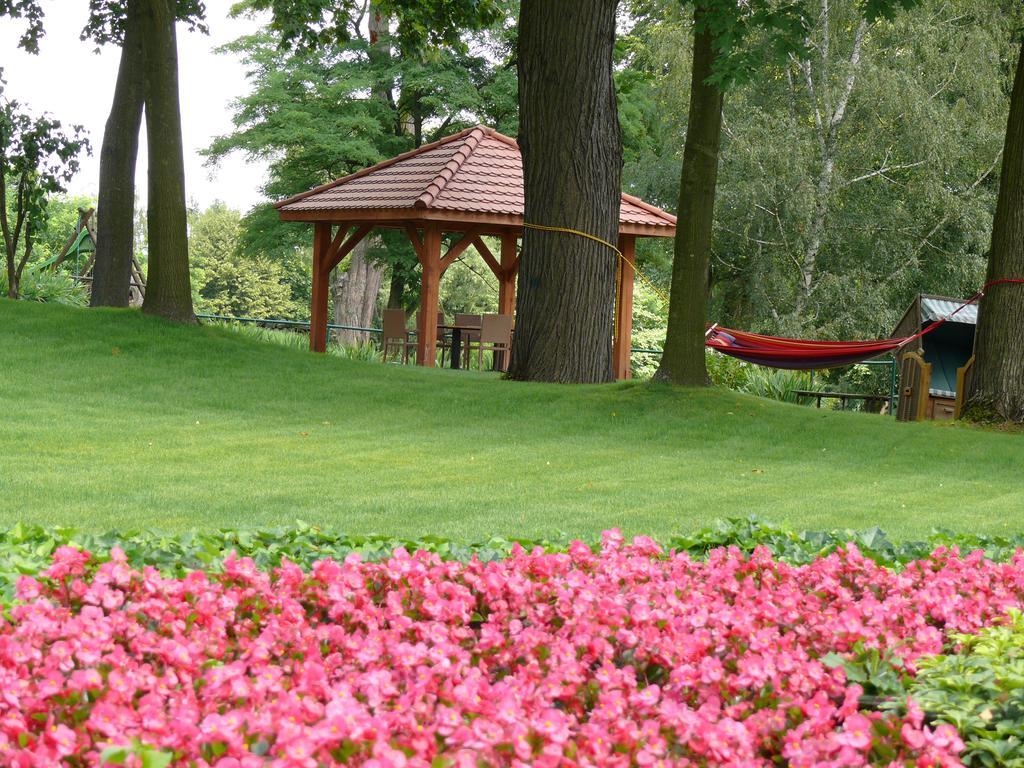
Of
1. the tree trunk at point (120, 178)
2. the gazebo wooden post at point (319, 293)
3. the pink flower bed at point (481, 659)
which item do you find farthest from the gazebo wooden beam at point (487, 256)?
the pink flower bed at point (481, 659)

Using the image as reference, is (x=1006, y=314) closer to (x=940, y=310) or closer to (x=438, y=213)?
(x=940, y=310)

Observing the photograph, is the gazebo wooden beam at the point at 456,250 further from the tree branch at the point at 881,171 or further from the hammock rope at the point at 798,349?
the tree branch at the point at 881,171

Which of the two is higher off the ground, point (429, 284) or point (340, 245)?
point (340, 245)

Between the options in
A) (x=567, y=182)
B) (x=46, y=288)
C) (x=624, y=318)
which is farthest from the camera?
(x=46, y=288)

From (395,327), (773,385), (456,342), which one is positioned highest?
(395,327)

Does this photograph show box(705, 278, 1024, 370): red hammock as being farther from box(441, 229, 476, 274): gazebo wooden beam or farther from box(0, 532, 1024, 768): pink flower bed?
box(0, 532, 1024, 768): pink flower bed

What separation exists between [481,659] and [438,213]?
12.5 m

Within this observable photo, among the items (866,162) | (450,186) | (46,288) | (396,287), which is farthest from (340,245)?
(866,162)

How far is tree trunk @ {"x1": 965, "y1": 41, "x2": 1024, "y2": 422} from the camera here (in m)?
11.0

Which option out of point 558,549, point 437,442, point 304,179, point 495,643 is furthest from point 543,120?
point 304,179

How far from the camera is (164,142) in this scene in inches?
505

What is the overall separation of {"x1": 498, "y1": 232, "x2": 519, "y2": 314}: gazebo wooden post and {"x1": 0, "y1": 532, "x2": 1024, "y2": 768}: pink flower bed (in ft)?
46.4

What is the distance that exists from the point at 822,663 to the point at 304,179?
77.8 ft

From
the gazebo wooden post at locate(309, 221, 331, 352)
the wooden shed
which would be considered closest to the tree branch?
the wooden shed
